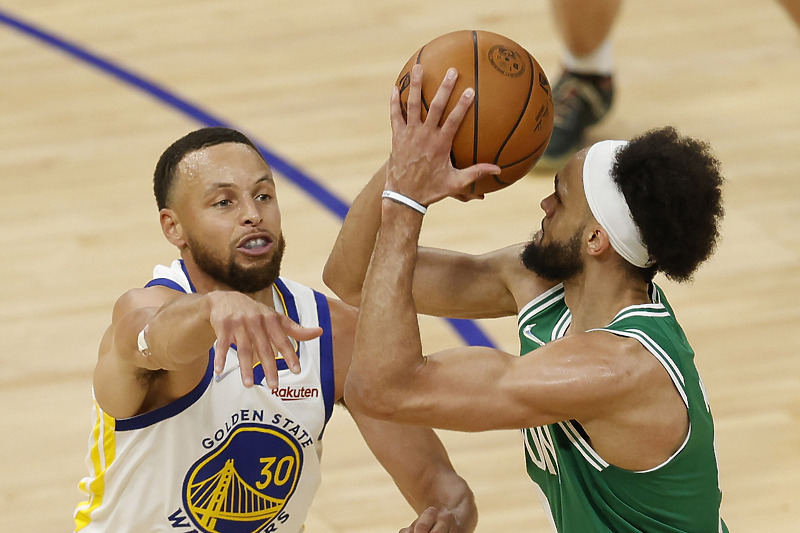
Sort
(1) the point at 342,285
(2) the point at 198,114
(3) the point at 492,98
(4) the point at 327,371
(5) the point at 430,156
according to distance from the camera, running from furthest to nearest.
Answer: (2) the point at 198,114
(1) the point at 342,285
(4) the point at 327,371
(3) the point at 492,98
(5) the point at 430,156

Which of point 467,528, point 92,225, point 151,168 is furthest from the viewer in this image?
point 151,168

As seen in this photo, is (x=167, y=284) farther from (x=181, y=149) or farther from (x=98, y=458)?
(x=98, y=458)

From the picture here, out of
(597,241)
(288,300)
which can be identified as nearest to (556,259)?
(597,241)

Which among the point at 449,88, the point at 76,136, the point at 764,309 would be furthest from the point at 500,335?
the point at 76,136

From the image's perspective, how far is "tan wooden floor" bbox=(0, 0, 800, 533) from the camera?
482 cm

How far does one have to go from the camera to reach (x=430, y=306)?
3.66m

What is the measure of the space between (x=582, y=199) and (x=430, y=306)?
66 cm

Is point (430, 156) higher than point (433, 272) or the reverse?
higher

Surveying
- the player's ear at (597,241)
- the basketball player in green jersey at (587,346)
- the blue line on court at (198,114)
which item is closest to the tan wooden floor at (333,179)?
the blue line on court at (198,114)

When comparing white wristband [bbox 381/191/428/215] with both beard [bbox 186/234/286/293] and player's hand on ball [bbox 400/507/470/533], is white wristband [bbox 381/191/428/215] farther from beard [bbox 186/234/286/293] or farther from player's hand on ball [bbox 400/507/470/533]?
player's hand on ball [bbox 400/507/470/533]

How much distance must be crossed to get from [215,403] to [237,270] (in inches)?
13.7

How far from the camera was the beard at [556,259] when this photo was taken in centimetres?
322

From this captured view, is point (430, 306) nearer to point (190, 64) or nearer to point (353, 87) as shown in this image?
point (353, 87)

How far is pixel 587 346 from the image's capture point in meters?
2.99
